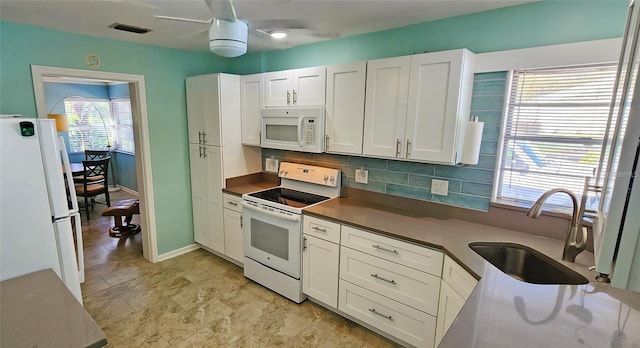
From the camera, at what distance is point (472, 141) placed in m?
2.02

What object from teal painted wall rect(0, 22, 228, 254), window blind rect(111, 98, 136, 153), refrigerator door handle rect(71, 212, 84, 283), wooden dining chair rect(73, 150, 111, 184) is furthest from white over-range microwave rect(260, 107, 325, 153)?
window blind rect(111, 98, 136, 153)

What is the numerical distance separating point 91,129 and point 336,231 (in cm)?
643

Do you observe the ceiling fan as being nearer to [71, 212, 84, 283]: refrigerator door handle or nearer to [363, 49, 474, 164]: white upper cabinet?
[363, 49, 474, 164]: white upper cabinet

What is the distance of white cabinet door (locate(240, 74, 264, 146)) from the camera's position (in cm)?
309

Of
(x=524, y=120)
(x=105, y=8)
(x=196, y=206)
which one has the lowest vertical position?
(x=196, y=206)

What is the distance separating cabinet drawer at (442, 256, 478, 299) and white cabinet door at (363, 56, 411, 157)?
85cm

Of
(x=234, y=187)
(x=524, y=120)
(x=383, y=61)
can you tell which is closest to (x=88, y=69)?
→ (x=234, y=187)

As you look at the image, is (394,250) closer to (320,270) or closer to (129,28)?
(320,270)

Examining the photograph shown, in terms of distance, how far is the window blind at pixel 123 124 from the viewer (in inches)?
241

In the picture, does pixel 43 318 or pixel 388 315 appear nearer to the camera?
pixel 43 318

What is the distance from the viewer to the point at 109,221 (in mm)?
4805

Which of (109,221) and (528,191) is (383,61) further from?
(109,221)

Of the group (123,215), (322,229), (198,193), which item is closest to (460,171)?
(322,229)

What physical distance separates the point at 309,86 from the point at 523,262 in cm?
207
